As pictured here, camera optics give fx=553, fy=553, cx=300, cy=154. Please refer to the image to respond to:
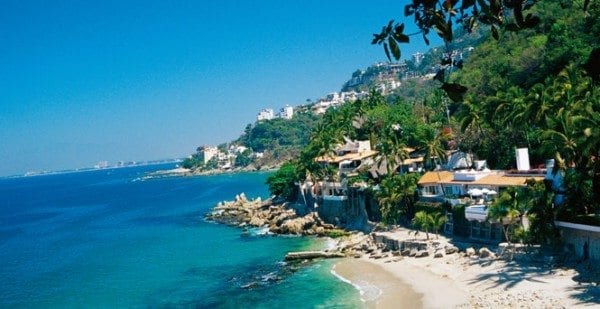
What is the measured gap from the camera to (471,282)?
30.7 meters

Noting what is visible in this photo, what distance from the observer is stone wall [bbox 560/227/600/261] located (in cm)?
2862

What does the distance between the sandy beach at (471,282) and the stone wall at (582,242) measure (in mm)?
860

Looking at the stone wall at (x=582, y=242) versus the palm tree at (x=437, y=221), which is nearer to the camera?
the stone wall at (x=582, y=242)

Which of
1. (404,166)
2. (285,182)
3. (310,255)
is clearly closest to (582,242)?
(310,255)

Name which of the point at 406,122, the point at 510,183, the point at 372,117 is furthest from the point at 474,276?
the point at 372,117

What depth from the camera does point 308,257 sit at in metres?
44.4

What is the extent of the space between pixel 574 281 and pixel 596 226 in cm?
348

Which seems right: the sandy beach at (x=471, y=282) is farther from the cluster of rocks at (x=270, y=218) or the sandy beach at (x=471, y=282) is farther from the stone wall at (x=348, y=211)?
the cluster of rocks at (x=270, y=218)

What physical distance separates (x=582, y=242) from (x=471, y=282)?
20.3ft

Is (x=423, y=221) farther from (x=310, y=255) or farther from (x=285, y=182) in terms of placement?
(x=285, y=182)

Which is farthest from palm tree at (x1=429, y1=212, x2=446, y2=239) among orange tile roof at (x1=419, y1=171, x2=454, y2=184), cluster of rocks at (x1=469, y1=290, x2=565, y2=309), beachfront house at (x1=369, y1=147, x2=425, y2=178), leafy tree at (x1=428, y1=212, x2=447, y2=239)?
beachfront house at (x1=369, y1=147, x2=425, y2=178)

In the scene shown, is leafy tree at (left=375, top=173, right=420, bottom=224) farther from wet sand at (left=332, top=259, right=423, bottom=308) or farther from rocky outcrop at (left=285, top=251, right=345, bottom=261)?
wet sand at (left=332, top=259, right=423, bottom=308)

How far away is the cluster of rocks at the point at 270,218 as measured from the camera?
56.9 m

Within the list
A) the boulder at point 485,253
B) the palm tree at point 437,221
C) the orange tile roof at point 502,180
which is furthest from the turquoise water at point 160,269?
the orange tile roof at point 502,180
